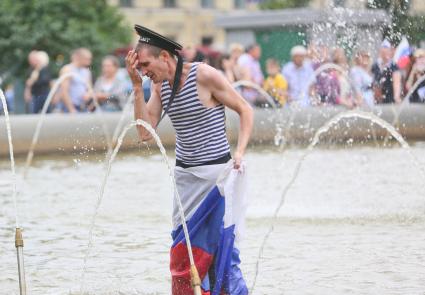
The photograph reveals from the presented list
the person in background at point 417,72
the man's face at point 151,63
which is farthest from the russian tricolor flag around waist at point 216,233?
the person in background at point 417,72

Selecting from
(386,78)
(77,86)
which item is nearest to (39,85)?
(77,86)

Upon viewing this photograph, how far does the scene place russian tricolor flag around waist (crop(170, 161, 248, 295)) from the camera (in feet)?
21.7

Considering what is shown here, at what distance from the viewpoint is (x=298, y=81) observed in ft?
65.0

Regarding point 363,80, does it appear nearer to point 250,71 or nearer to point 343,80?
point 343,80

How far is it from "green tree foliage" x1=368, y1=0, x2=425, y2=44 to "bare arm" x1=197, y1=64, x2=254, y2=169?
8828 mm

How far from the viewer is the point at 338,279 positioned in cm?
785

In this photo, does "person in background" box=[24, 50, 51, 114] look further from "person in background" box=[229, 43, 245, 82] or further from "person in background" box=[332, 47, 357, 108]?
"person in background" box=[332, 47, 357, 108]

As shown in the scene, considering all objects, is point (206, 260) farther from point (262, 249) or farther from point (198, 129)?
point (262, 249)

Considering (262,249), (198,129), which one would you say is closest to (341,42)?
(262,249)

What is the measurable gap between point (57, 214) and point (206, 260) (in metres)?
4.93

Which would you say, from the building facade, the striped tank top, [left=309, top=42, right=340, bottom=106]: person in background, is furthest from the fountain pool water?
the building facade

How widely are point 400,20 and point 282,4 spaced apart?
42.2 metres

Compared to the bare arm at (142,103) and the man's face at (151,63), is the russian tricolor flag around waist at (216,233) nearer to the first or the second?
Answer: the bare arm at (142,103)

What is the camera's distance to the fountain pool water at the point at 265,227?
26.1 feet
